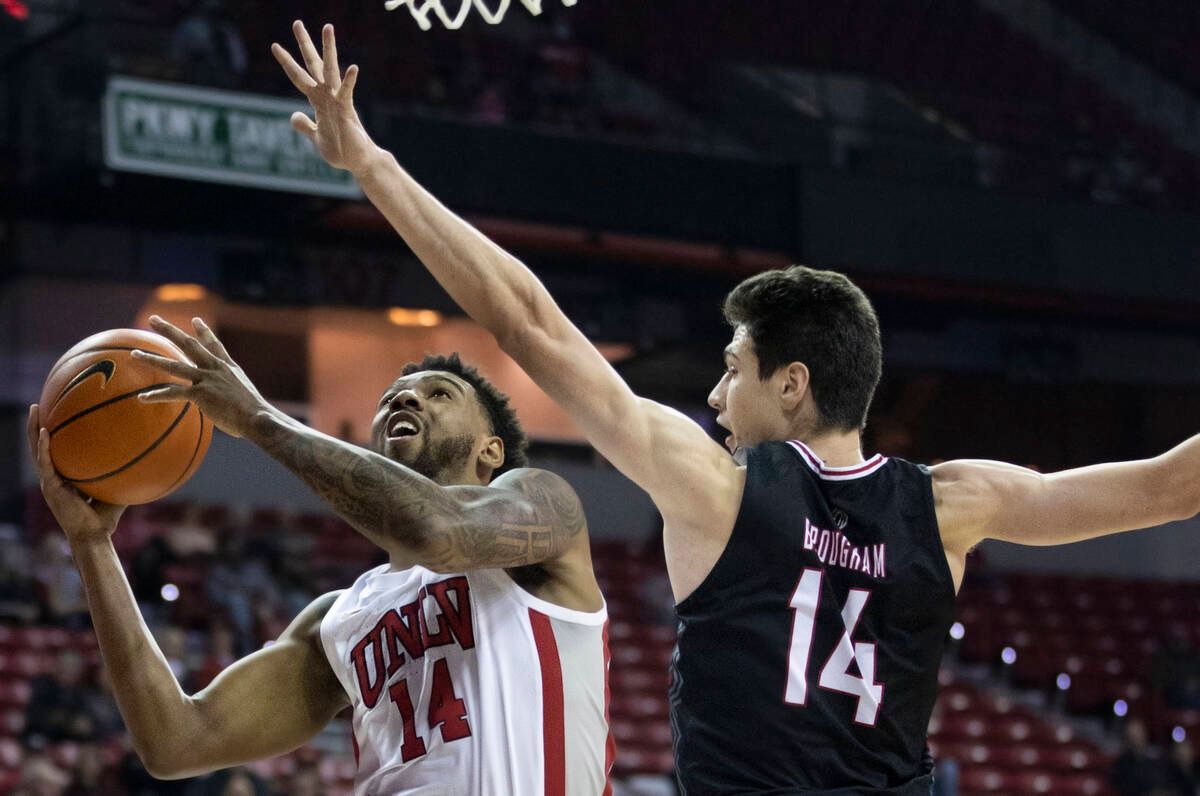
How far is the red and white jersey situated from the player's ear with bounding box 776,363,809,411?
Answer: 72 centimetres

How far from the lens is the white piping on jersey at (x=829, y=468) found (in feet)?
9.92

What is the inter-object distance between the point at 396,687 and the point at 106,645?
69cm

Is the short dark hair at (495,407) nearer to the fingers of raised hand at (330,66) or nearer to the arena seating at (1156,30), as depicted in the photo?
the fingers of raised hand at (330,66)

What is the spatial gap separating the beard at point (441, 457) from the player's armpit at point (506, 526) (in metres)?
0.26

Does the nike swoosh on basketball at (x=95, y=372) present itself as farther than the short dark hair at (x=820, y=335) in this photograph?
Yes

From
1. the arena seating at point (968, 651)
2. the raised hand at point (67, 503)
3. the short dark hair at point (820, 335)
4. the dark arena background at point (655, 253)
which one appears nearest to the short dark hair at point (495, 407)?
the raised hand at point (67, 503)

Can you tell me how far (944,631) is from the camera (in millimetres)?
3068

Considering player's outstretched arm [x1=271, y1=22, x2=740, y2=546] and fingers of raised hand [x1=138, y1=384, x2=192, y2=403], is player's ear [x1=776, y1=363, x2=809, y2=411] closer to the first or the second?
player's outstretched arm [x1=271, y1=22, x2=740, y2=546]

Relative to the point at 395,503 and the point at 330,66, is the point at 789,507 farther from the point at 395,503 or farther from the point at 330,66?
the point at 330,66

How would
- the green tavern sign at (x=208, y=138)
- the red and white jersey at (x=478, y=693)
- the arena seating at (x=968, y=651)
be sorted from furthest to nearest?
the green tavern sign at (x=208, y=138), the arena seating at (x=968, y=651), the red and white jersey at (x=478, y=693)

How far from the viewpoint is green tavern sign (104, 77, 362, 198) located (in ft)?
44.7

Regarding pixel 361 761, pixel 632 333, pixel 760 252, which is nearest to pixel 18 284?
pixel 632 333

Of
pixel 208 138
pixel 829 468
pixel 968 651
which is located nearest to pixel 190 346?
pixel 829 468

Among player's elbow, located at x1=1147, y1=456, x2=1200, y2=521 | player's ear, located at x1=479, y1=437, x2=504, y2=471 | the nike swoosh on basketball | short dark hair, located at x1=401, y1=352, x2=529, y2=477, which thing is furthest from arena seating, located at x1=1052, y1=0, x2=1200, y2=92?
the nike swoosh on basketball
